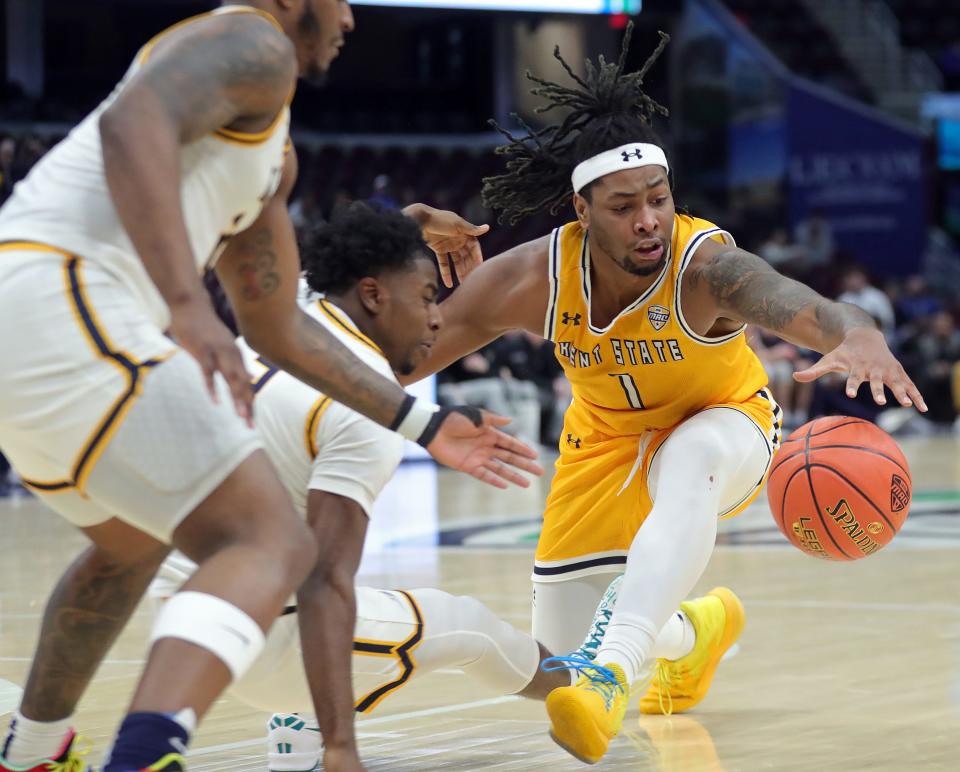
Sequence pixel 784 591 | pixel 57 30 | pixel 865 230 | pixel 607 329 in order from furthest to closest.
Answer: pixel 865 230
pixel 57 30
pixel 784 591
pixel 607 329

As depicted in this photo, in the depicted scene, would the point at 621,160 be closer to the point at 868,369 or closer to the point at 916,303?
the point at 868,369

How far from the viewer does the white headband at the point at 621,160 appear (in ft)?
14.7

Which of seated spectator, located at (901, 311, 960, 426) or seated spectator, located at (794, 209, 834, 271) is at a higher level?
seated spectator, located at (794, 209, 834, 271)

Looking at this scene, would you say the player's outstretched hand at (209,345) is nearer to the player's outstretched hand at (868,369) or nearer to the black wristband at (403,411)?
the black wristband at (403,411)

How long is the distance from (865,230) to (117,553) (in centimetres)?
2060

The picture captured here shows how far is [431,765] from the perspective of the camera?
3.88 meters

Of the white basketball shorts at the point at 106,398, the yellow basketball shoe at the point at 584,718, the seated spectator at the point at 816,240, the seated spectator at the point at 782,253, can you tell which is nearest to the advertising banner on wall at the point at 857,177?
the seated spectator at the point at 816,240

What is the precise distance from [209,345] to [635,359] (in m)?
2.16

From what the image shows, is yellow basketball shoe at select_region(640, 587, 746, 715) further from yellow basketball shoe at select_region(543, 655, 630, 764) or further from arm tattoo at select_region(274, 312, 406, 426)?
arm tattoo at select_region(274, 312, 406, 426)

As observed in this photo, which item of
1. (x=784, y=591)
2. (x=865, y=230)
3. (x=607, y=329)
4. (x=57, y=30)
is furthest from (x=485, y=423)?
(x=865, y=230)

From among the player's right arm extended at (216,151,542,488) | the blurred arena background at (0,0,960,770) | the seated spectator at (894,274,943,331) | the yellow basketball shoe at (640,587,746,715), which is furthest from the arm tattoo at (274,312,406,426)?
the seated spectator at (894,274,943,331)

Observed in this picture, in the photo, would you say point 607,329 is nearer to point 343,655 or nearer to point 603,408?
point 603,408

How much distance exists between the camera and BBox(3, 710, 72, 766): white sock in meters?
3.35

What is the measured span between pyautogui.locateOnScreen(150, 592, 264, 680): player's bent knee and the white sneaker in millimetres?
1167
